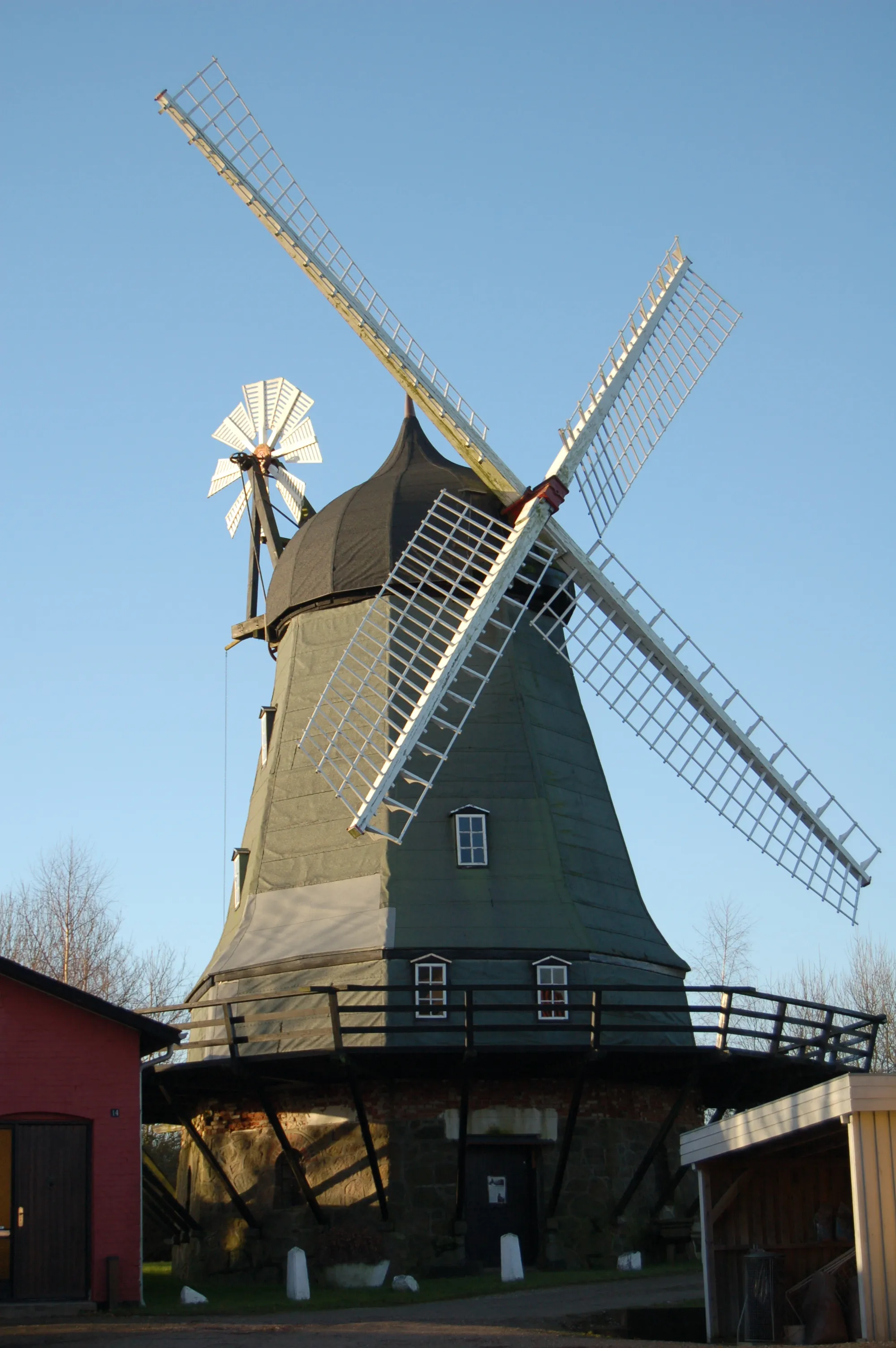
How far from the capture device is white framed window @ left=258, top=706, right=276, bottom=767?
21.6 metres

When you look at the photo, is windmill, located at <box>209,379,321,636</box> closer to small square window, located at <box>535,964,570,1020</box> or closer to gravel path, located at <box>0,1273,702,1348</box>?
small square window, located at <box>535,964,570,1020</box>

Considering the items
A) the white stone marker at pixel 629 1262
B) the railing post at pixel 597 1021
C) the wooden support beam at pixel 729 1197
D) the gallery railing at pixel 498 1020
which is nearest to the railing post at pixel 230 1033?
the gallery railing at pixel 498 1020

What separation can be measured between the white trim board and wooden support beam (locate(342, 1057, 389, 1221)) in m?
3.63

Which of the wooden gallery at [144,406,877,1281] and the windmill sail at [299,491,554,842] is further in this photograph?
the windmill sail at [299,491,554,842]

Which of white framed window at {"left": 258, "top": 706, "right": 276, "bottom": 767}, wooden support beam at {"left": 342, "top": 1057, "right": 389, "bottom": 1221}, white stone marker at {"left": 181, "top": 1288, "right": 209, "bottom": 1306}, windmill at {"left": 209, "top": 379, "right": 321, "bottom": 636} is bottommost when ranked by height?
white stone marker at {"left": 181, "top": 1288, "right": 209, "bottom": 1306}

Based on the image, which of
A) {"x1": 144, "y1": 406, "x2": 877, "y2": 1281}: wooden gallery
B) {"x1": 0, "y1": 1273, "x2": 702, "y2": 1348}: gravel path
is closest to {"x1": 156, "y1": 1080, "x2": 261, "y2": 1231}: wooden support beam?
{"x1": 144, "y1": 406, "x2": 877, "y2": 1281}: wooden gallery

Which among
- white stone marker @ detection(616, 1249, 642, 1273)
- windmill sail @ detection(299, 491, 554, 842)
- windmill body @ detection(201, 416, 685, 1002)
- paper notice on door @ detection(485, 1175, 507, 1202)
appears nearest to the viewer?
white stone marker @ detection(616, 1249, 642, 1273)

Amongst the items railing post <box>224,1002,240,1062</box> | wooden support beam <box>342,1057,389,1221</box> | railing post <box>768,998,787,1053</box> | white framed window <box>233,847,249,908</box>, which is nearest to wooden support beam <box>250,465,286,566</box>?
white framed window <box>233,847,249,908</box>

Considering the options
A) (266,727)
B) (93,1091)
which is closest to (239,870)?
(266,727)

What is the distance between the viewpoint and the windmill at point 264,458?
77.7ft

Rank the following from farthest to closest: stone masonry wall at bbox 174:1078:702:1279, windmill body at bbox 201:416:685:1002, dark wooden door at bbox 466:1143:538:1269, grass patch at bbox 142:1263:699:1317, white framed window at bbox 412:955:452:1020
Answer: windmill body at bbox 201:416:685:1002 → white framed window at bbox 412:955:452:1020 → dark wooden door at bbox 466:1143:538:1269 → stone masonry wall at bbox 174:1078:702:1279 → grass patch at bbox 142:1263:699:1317

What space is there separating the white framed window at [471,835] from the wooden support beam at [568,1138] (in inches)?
116

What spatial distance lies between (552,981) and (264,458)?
9830mm

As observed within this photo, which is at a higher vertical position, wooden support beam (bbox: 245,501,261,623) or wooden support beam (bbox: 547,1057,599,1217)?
wooden support beam (bbox: 245,501,261,623)
